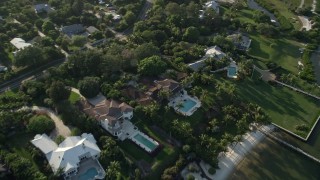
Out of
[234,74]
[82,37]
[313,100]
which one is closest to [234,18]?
[234,74]

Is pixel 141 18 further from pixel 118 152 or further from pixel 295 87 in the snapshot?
pixel 118 152

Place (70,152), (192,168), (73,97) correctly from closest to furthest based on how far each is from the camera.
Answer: (70,152)
(192,168)
(73,97)

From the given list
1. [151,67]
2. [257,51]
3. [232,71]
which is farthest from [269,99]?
[151,67]

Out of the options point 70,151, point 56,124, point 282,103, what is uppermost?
point 70,151

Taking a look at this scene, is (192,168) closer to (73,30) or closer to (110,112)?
(110,112)

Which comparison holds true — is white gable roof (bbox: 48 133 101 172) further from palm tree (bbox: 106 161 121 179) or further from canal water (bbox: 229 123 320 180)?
canal water (bbox: 229 123 320 180)

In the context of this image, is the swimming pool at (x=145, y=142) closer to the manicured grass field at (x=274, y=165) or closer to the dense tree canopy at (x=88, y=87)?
the dense tree canopy at (x=88, y=87)

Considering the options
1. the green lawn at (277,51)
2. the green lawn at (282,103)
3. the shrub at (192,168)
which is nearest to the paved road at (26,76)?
the shrub at (192,168)
